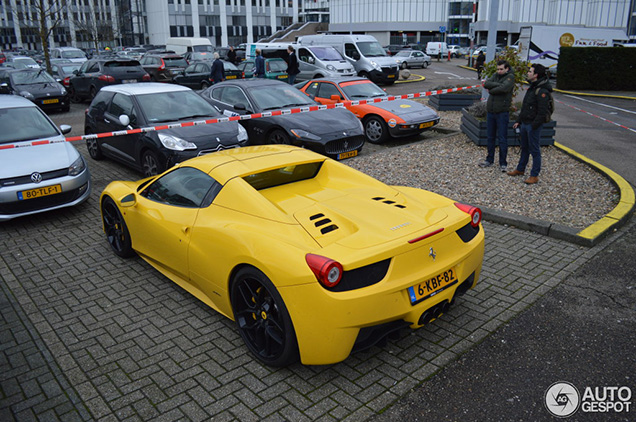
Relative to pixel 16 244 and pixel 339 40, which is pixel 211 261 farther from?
pixel 339 40

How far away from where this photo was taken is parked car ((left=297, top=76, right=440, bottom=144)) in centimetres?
1160

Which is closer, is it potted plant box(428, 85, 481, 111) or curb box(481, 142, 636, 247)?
curb box(481, 142, 636, 247)

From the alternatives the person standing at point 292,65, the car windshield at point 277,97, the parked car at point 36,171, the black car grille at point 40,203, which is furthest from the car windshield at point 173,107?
the person standing at point 292,65

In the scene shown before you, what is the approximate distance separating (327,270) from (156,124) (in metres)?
6.53

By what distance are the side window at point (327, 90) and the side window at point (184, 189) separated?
8.19 metres

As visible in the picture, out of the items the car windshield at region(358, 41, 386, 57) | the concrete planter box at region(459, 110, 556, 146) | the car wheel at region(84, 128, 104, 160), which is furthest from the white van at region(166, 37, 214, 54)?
the concrete planter box at region(459, 110, 556, 146)

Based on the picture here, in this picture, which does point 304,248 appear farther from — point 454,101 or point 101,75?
point 101,75

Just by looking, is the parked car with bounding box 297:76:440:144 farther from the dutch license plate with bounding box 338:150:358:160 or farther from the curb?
the curb

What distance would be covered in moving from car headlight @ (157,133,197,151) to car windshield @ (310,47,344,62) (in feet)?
51.7

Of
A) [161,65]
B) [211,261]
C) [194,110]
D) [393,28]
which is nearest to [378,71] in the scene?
[161,65]

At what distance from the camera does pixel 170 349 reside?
4211 mm

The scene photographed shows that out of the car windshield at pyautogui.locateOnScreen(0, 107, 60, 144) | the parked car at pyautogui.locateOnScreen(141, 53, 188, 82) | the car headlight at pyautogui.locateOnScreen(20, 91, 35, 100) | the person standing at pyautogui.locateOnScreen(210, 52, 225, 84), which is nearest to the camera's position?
the car windshield at pyautogui.locateOnScreen(0, 107, 60, 144)

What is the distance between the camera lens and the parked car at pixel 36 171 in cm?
688

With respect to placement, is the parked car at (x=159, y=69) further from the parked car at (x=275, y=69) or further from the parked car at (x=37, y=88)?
the parked car at (x=37, y=88)
